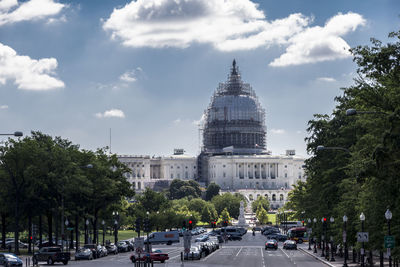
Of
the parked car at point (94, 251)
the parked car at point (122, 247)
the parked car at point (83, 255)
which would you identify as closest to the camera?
the parked car at point (83, 255)

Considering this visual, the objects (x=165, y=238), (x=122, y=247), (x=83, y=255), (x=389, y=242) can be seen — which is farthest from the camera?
(x=165, y=238)

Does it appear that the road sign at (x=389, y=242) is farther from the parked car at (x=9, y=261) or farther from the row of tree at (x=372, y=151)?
the parked car at (x=9, y=261)

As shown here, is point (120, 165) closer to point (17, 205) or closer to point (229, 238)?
point (17, 205)

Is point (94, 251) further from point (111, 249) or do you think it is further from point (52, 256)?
point (52, 256)

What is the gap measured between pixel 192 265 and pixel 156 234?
63.9 meters

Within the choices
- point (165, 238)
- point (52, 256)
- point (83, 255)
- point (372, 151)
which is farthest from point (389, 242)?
point (165, 238)

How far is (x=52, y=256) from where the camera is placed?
→ 7112cm

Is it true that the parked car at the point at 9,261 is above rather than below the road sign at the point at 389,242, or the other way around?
below

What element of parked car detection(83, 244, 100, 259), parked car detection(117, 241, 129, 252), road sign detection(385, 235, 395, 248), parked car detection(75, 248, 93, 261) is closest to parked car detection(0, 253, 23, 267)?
parked car detection(75, 248, 93, 261)

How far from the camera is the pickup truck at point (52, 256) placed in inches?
2778

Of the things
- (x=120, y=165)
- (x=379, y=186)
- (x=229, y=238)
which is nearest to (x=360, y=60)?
(x=379, y=186)

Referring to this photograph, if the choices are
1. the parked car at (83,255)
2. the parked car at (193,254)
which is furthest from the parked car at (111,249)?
the parked car at (193,254)

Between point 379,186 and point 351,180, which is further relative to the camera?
point 351,180

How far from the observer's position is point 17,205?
283 feet
